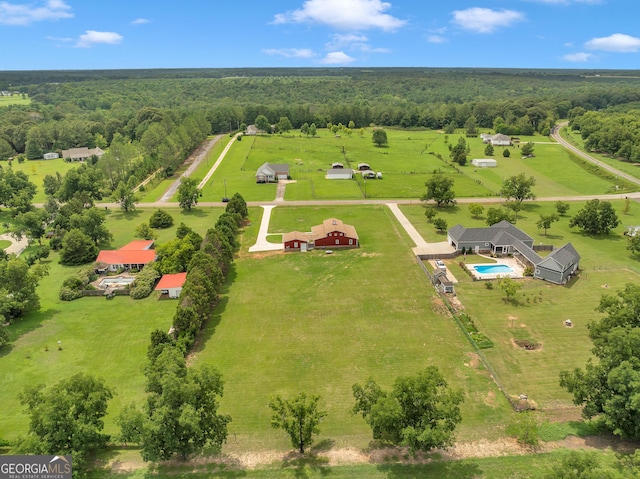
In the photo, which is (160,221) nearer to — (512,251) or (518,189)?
(512,251)

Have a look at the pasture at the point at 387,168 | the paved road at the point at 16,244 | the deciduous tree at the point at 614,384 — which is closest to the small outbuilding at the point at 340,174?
the pasture at the point at 387,168

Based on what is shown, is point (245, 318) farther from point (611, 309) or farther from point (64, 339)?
point (611, 309)

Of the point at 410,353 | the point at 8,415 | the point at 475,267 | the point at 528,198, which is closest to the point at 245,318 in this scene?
the point at 410,353

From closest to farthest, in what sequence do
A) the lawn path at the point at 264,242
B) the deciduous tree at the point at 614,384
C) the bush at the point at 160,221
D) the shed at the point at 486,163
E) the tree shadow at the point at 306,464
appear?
the deciduous tree at the point at 614,384
the tree shadow at the point at 306,464
the lawn path at the point at 264,242
the bush at the point at 160,221
the shed at the point at 486,163

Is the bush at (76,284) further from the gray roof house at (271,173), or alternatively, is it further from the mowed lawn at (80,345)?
the gray roof house at (271,173)

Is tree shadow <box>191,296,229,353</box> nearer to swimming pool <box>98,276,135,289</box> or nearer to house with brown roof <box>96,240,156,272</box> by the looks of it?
swimming pool <box>98,276,135,289</box>

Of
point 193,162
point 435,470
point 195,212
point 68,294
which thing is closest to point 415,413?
point 435,470
